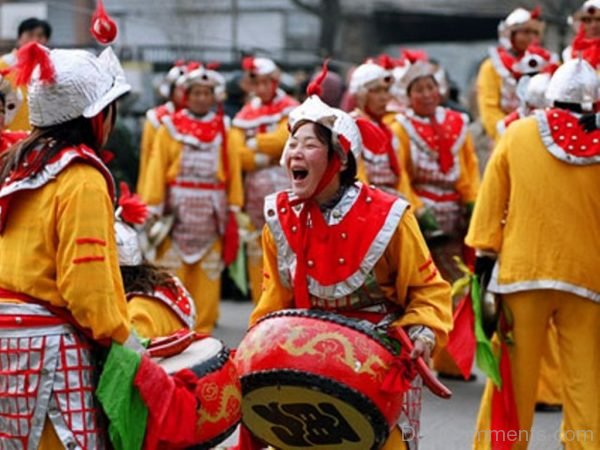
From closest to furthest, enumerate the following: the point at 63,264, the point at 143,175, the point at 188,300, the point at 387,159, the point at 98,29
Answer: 1. the point at 63,264
2. the point at 98,29
3. the point at 188,300
4. the point at 387,159
5. the point at 143,175

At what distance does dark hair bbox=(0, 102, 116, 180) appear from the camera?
4.25 m

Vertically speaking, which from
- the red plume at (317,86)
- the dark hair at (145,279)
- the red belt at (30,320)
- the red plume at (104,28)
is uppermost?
the red plume at (104,28)

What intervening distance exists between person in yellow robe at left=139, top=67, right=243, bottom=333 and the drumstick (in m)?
5.35

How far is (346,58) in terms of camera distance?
2267 centimetres

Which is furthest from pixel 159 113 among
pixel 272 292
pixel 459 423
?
pixel 272 292

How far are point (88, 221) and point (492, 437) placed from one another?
9.41 ft

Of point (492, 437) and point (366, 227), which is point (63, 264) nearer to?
point (366, 227)

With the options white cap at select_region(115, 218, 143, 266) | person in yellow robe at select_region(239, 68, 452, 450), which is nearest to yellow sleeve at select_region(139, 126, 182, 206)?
white cap at select_region(115, 218, 143, 266)

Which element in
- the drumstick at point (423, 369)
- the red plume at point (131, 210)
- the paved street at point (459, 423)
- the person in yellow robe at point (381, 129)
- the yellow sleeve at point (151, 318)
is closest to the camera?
the drumstick at point (423, 369)

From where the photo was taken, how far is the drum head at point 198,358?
4410 mm

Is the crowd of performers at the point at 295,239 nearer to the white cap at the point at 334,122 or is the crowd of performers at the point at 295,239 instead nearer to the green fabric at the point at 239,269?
the white cap at the point at 334,122

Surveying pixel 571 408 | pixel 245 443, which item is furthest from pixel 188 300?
pixel 571 408

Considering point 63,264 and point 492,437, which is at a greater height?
point 63,264

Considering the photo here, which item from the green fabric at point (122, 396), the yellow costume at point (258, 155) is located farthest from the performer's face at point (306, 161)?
the yellow costume at point (258, 155)
